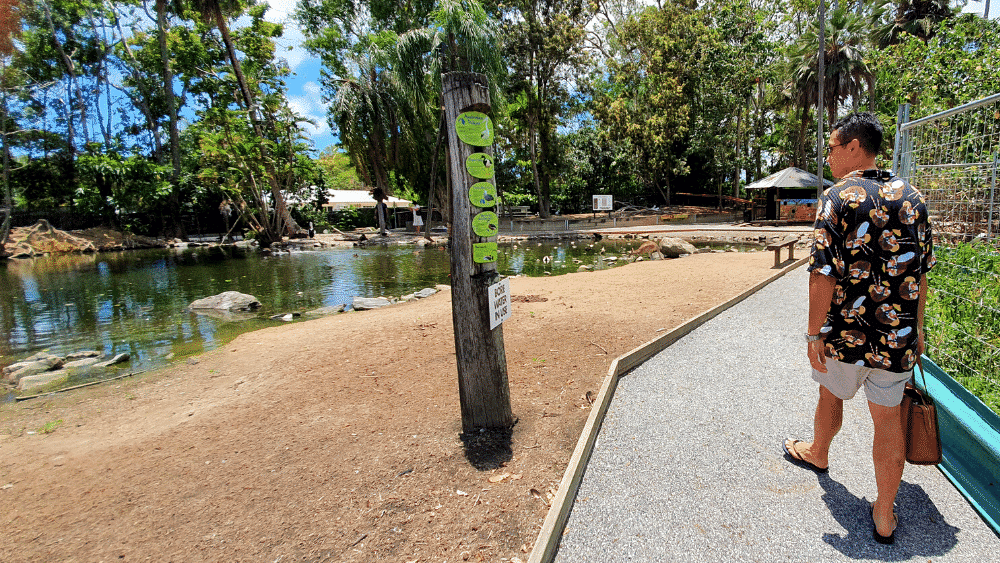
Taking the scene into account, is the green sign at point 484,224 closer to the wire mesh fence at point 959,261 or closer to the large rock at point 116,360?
the wire mesh fence at point 959,261

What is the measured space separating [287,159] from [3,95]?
1167 cm

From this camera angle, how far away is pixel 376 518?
8.12ft

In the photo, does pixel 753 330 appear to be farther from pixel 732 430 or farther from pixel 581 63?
pixel 581 63

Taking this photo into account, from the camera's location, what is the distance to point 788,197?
25.2m

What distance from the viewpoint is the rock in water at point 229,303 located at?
32.2 feet

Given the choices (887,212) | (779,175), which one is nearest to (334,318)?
(887,212)

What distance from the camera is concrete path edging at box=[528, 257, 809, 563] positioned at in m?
2.11

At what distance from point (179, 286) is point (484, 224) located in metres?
13.4

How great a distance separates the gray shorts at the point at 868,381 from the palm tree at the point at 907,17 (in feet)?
87.2

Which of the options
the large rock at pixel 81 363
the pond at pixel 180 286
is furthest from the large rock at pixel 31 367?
the pond at pixel 180 286

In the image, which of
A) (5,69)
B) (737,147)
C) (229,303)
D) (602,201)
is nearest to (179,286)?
(229,303)

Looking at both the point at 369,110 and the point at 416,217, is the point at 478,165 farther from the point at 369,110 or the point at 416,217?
the point at 416,217

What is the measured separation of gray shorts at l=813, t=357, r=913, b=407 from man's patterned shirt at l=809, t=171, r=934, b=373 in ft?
0.13

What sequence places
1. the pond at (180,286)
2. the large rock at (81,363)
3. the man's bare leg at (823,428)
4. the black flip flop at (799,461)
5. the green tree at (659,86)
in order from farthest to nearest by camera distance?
the green tree at (659,86) → the pond at (180,286) → the large rock at (81,363) → the black flip flop at (799,461) → the man's bare leg at (823,428)
